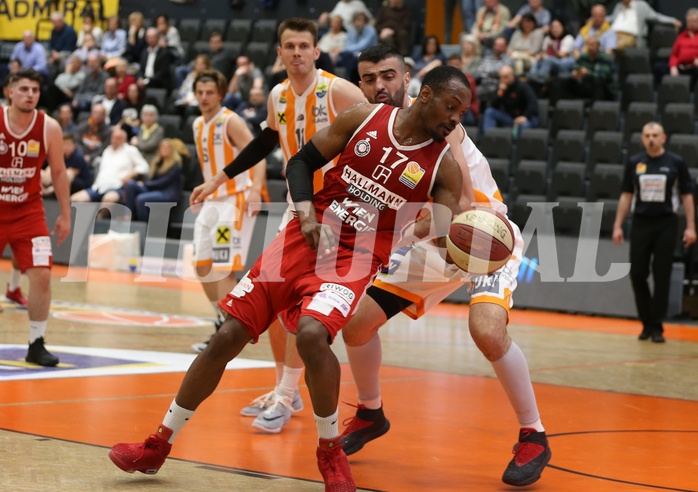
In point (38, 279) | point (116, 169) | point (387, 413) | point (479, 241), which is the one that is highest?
point (479, 241)

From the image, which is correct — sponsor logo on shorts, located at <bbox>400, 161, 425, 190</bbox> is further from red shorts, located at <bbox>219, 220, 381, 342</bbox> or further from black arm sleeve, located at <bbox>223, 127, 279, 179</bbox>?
black arm sleeve, located at <bbox>223, 127, 279, 179</bbox>

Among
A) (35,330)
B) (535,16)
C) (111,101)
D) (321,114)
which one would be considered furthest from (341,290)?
(111,101)

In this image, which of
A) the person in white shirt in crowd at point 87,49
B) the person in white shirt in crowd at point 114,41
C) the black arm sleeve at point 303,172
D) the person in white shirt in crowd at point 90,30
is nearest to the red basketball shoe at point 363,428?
the black arm sleeve at point 303,172

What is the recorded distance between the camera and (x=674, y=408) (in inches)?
275

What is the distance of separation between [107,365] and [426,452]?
10.4 feet

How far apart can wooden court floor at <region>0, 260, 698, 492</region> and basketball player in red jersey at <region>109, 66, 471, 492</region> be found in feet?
1.21

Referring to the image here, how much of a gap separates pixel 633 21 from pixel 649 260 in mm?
6322

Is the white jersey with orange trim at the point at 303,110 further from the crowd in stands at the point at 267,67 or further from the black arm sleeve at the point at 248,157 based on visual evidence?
the crowd in stands at the point at 267,67

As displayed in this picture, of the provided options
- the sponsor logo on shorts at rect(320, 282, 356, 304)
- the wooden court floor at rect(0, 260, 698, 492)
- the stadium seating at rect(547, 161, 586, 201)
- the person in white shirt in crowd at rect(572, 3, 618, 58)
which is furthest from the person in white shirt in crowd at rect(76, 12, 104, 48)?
the sponsor logo on shorts at rect(320, 282, 356, 304)

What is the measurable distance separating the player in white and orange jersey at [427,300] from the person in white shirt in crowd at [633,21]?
38.0ft

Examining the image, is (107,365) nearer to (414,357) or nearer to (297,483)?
(414,357)

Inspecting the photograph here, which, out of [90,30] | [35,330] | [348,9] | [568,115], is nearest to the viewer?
[35,330]

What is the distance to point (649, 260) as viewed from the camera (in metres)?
11.2

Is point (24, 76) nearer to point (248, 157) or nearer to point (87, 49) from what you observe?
point (248, 157)
